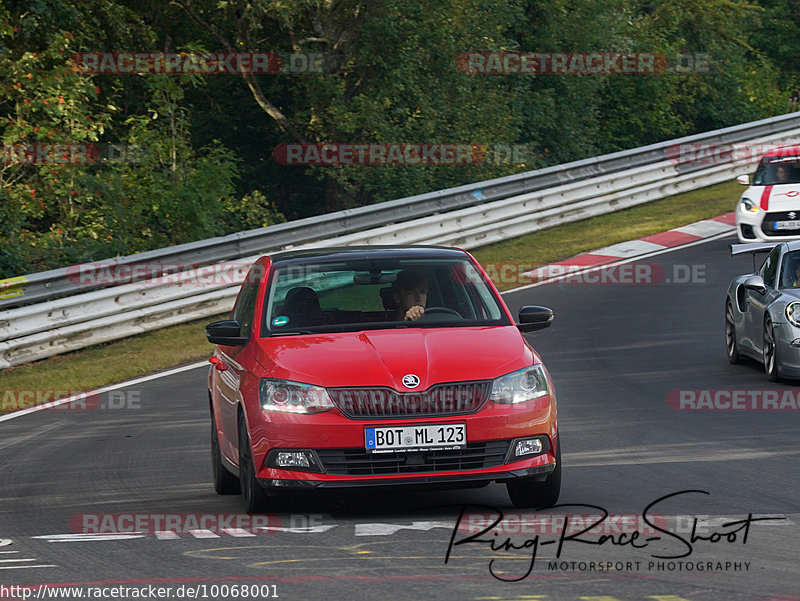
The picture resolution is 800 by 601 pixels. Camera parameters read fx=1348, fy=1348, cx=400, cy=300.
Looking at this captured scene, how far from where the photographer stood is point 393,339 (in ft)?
26.3

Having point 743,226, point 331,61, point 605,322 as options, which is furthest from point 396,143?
point 605,322

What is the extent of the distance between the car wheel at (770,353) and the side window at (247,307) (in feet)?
19.4

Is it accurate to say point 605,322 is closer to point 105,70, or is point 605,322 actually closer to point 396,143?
point 396,143

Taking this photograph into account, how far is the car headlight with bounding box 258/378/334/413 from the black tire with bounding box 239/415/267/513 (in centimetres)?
31

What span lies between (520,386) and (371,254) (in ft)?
5.88

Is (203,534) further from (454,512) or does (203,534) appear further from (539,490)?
(539,490)

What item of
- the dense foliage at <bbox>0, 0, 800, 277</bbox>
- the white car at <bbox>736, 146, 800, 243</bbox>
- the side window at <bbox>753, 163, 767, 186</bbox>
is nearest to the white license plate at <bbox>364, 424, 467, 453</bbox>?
the dense foliage at <bbox>0, 0, 800, 277</bbox>

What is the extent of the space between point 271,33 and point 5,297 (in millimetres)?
13514

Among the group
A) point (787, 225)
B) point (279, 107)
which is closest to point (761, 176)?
point (787, 225)

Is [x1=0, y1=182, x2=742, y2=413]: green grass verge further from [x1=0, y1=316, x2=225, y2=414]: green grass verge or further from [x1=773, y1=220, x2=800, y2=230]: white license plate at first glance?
[x1=773, y1=220, x2=800, y2=230]: white license plate

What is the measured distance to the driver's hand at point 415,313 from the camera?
28.6 ft

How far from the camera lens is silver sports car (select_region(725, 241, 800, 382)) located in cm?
1303

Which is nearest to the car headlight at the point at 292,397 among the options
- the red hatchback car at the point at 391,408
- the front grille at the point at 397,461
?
the red hatchback car at the point at 391,408

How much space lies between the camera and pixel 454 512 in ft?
25.6
